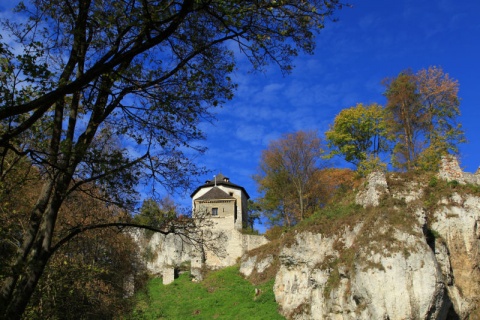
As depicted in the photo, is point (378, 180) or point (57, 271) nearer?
point (57, 271)

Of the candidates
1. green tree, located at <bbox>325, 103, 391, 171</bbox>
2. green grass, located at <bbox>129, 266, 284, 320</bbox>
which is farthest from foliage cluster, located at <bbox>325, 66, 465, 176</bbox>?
green grass, located at <bbox>129, 266, 284, 320</bbox>

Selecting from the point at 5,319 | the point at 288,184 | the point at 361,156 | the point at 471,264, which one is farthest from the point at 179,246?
the point at 5,319

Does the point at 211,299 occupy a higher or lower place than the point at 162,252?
lower

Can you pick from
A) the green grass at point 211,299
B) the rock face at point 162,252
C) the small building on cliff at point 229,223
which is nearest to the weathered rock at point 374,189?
the green grass at point 211,299

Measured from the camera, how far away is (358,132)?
1358 inches

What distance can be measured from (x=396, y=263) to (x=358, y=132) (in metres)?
16.9

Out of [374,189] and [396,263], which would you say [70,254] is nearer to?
[396,263]

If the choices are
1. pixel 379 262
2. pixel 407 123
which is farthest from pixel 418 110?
pixel 379 262

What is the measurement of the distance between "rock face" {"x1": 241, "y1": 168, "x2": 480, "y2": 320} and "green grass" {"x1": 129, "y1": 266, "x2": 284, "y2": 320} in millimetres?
2073

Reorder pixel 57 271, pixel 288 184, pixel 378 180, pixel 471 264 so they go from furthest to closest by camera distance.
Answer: pixel 288 184
pixel 378 180
pixel 471 264
pixel 57 271

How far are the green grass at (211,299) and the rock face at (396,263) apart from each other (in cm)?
207

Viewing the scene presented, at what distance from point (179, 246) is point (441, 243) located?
23990 millimetres

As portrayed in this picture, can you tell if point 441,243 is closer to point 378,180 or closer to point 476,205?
point 476,205

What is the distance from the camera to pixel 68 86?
4832 mm
